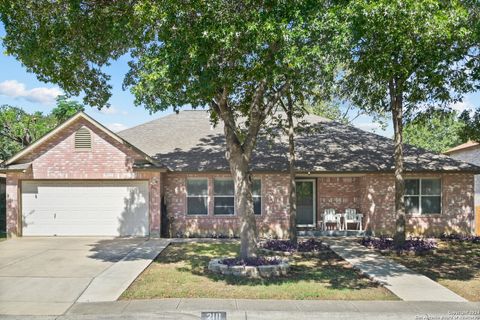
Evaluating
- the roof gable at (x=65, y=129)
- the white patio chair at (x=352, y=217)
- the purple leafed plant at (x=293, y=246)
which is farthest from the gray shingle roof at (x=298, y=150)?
the purple leafed plant at (x=293, y=246)

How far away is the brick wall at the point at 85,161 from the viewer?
18.0m

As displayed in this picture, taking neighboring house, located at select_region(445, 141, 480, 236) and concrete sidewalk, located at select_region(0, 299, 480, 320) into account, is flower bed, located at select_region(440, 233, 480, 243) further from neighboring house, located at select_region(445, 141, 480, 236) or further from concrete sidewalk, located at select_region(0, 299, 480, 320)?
neighboring house, located at select_region(445, 141, 480, 236)

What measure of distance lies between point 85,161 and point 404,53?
42.4 feet

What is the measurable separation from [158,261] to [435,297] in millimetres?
7747

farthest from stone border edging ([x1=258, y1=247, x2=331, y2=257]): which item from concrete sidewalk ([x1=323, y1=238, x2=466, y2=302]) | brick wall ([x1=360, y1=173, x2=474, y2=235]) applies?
brick wall ([x1=360, y1=173, x2=474, y2=235])

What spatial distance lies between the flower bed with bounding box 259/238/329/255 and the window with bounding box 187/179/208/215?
4.05 meters

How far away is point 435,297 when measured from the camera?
912 centimetres

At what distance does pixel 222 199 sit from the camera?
19031 mm

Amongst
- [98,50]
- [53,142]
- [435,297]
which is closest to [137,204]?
[53,142]

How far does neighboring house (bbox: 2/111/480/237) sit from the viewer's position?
18062mm

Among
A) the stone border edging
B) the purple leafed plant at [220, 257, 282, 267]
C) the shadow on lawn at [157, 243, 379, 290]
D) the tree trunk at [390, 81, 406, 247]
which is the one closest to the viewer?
the shadow on lawn at [157, 243, 379, 290]

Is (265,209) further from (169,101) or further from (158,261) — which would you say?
(169,101)

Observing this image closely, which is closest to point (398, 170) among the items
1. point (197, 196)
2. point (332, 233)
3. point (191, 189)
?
point (332, 233)

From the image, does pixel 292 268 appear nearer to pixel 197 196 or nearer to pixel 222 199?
pixel 222 199
